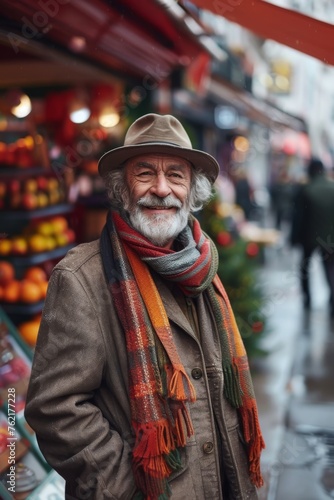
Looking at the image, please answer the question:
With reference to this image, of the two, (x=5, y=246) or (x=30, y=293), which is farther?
(x=5, y=246)

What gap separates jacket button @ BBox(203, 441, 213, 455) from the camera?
7.63 ft

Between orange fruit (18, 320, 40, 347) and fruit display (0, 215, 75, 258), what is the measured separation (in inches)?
30.7

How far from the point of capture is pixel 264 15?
3.29 meters

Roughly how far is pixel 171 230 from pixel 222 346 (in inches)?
17.8

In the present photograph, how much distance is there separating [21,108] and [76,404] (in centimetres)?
489

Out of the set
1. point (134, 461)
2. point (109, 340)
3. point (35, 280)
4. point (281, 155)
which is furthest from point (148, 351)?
point (281, 155)

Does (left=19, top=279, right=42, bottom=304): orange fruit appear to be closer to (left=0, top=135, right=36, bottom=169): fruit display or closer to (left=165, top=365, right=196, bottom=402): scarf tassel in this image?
(left=0, top=135, right=36, bottom=169): fruit display

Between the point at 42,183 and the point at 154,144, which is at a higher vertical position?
the point at 154,144

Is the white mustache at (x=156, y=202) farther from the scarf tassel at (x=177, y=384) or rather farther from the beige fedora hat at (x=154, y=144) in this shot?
the scarf tassel at (x=177, y=384)

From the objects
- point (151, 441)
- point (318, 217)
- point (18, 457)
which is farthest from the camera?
point (318, 217)

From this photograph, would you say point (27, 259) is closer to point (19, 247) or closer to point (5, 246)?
point (19, 247)

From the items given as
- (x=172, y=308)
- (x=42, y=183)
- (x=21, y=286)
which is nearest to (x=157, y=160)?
(x=172, y=308)

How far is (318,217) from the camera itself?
943 cm

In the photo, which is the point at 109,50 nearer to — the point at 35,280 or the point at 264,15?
the point at 35,280
